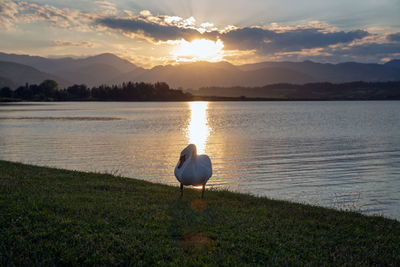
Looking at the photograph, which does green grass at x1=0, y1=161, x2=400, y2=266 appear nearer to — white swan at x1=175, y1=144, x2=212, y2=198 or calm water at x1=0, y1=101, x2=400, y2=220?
white swan at x1=175, y1=144, x2=212, y2=198

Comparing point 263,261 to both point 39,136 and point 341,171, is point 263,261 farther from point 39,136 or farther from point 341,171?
point 39,136

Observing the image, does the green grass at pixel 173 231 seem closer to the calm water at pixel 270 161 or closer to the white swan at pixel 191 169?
the white swan at pixel 191 169

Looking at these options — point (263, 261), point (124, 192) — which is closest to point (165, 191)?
point (124, 192)

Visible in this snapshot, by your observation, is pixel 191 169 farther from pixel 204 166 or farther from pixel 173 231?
pixel 173 231

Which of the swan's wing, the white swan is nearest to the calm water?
the swan's wing

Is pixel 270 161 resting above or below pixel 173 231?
below

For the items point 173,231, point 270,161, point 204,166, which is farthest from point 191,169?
point 270,161

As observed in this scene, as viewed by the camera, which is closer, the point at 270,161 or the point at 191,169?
the point at 191,169

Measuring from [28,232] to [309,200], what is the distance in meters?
14.0

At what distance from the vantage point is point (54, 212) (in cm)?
970

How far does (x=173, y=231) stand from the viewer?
29.3 ft

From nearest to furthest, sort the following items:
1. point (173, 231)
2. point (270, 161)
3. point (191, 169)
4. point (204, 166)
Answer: point (173, 231) → point (191, 169) → point (204, 166) → point (270, 161)

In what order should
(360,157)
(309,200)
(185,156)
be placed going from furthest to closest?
(360,157)
(309,200)
(185,156)

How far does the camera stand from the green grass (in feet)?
24.3
